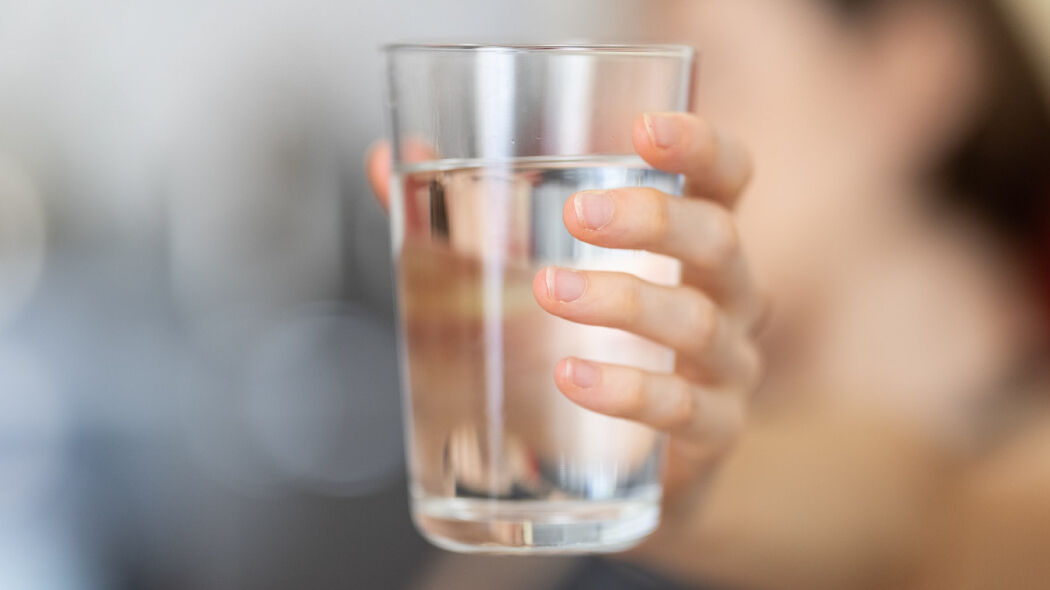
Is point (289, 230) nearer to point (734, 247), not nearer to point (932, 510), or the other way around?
point (932, 510)

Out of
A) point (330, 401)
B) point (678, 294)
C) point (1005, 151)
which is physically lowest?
point (330, 401)

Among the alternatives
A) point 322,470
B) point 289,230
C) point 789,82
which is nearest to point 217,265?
point 289,230

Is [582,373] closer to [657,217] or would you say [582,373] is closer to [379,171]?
[657,217]

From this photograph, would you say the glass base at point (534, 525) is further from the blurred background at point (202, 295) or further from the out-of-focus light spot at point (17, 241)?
the out-of-focus light spot at point (17, 241)

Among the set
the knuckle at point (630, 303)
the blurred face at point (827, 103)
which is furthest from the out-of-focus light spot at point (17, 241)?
the knuckle at point (630, 303)

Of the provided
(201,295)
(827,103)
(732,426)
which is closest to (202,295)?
(201,295)
